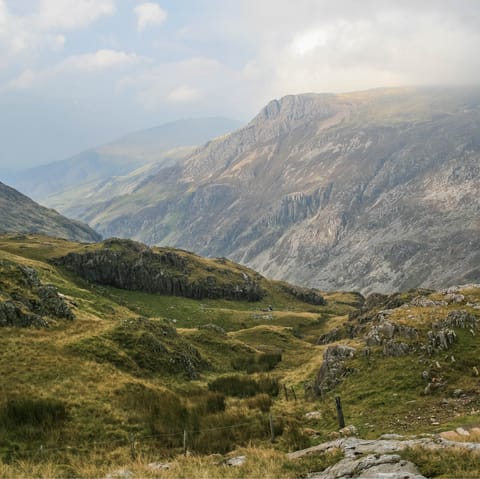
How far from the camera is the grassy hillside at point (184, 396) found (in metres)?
21.5

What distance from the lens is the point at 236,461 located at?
64.0 ft

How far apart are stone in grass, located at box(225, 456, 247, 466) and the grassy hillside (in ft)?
1.85

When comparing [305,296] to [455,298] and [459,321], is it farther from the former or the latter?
[459,321]

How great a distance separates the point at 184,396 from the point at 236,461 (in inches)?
521

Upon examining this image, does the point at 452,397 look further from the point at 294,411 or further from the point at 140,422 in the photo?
the point at 140,422

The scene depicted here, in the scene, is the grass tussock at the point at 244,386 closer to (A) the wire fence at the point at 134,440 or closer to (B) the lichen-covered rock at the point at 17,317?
(A) the wire fence at the point at 134,440

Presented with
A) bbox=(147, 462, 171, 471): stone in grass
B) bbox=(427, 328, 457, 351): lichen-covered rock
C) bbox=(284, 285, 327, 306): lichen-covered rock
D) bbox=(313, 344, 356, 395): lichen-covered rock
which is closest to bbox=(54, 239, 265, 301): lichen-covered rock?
bbox=(284, 285, 327, 306): lichen-covered rock

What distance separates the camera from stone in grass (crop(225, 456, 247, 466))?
19.1m

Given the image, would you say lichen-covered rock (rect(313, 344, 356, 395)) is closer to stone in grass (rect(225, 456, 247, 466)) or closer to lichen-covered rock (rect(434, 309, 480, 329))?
lichen-covered rock (rect(434, 309, 480, 329))

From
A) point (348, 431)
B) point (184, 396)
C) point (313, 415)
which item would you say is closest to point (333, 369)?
point (313, 415)

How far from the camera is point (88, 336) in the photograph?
3922 centimetres

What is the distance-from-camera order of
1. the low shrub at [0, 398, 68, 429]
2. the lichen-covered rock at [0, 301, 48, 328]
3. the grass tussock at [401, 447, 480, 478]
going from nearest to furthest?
the grass tussock at [401, 447, 480, 478] → the low shrub at [0, 398, 68, 429] → the lichen-covered rock at [0, 301, 48, 328]

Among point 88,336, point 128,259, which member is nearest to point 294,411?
point 88,336

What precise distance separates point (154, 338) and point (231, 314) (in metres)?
65.8
